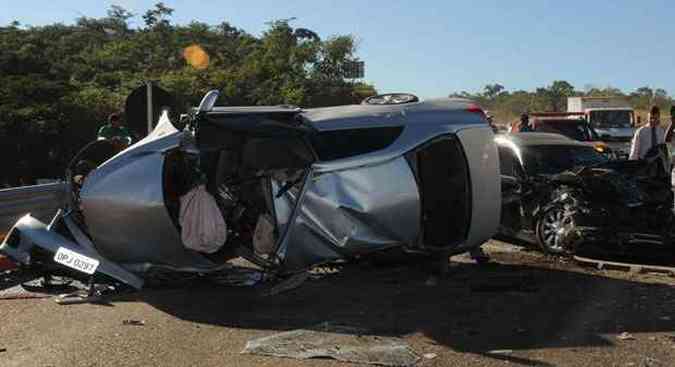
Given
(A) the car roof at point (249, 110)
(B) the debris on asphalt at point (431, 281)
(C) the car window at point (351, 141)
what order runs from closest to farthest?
(A) the car roof at point (249, 110) < (C) the car window at point (351, 141) < (B) the debris on asphalt at point (431, 281)

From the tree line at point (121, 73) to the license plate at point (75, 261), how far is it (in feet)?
44.6

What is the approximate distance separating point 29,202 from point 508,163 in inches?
232

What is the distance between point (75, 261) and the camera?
692 centimetres

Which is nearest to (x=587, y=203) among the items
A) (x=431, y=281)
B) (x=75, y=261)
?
(x=431, y=281)

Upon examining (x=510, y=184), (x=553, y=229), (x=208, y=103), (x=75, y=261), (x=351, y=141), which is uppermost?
(x=208, y=103)

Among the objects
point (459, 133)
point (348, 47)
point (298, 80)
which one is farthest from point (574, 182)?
point (348, 47)

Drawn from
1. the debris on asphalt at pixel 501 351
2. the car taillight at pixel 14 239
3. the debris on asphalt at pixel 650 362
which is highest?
the car taillight at pixel 14 239

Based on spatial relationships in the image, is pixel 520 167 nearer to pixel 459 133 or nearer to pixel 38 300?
pixel 459 133

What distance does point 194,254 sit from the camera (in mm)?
6953

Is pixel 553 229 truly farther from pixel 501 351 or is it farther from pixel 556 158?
pixel 501 351

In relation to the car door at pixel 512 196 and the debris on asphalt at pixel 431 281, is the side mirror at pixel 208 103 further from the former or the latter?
the car door at pixel 512 196

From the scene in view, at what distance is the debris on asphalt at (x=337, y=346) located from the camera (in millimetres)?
5141

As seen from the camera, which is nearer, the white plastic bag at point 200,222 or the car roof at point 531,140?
the white plastic bag at point 200,222

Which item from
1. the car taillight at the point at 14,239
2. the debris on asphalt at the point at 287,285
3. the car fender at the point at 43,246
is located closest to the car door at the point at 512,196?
the debris on asphalt at the point at 287,285
